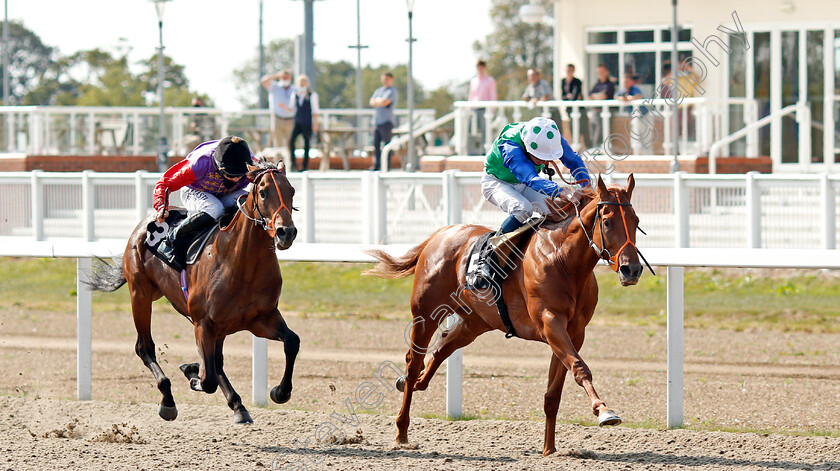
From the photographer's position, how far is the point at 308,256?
871 cm

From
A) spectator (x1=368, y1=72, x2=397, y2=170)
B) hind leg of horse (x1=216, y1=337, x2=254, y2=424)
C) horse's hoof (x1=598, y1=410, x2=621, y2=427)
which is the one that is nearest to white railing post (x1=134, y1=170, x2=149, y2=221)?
spectator (x1=368, y1=72, x2=397, y2=170)

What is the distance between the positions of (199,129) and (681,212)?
1115 centimetres

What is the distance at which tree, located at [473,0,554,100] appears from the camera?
50.5 m

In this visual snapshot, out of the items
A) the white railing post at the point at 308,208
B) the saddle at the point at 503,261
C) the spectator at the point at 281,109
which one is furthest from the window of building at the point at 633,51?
the saddle at the point at 503,261

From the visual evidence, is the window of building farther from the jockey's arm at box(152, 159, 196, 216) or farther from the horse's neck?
the horse's neck

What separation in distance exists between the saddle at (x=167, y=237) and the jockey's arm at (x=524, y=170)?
1.72 m

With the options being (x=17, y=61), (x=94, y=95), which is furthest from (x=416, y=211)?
(x=17, y=61)

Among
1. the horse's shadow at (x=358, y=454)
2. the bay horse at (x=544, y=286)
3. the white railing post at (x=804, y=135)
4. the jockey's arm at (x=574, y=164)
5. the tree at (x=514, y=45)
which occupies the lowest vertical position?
the horse's shadow at (x=358, y=454)

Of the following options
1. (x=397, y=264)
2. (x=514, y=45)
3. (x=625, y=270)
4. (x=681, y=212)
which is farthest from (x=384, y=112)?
(x=514, y=45)

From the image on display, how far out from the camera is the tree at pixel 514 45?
50531 millimetres

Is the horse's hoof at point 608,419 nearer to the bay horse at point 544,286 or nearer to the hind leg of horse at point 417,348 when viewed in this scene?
the bay horse at point 544,286

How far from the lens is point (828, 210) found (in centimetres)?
1288

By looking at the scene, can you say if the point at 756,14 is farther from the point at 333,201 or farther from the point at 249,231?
the point at 249,231

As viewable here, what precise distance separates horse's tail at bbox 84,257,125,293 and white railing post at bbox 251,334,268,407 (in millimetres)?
956
